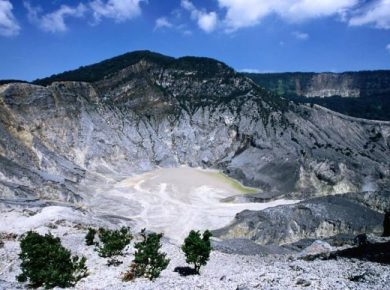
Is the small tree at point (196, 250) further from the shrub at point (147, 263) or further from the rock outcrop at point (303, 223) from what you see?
the rock outcrop at point (303, 223)

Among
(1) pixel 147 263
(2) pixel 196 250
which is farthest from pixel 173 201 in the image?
(1) pixel 147 263

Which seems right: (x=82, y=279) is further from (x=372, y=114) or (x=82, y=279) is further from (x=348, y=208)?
(x=372, y=114)

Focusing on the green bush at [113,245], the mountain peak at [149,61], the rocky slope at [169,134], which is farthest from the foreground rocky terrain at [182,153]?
the green bush at [113,245]

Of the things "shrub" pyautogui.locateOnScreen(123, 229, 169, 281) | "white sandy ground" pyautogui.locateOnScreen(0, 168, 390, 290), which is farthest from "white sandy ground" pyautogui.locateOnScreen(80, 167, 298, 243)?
"shrub" pyautogui.locateOnScreen(123, 229, 169, 281)

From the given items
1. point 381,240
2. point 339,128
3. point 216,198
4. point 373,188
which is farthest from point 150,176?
point 381,240

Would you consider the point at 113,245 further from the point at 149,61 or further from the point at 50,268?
the point at 149,61
